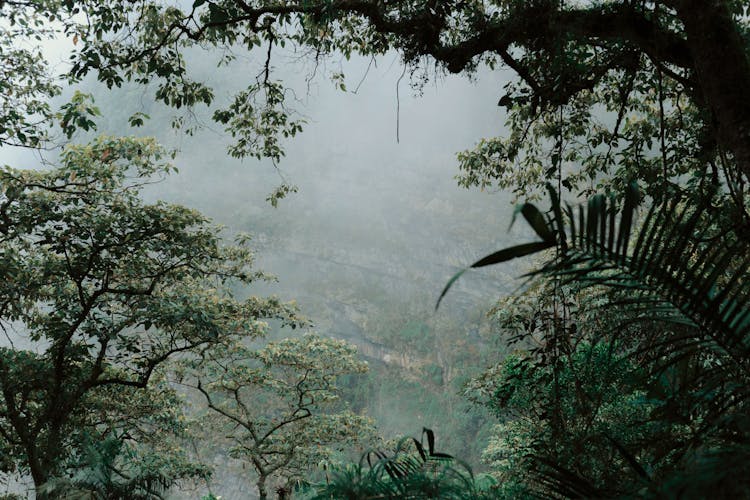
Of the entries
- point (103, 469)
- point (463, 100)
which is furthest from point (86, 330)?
point (463, 100)

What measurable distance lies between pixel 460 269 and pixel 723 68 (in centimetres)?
165

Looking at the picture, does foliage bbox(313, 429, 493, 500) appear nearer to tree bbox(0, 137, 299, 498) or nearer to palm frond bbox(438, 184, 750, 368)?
palm frond bbox(438, 184, 750, 368)

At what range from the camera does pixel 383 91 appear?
152 feet

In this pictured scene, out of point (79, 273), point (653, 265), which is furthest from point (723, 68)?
point (79, 273)

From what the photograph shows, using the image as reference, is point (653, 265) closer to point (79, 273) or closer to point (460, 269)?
point (460, 269)

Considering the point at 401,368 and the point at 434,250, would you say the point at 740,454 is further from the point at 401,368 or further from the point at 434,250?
the point at 434,250

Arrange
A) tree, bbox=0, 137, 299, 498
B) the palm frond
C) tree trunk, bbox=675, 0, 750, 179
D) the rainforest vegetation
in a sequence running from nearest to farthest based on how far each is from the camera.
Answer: the palm frond
the rainforest vegetation
tree trunk, bbox=675, 0, 750, 179
tree, bbox=0, 137, 299, 498

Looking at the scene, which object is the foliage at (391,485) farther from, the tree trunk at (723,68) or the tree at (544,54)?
the tree trunk at (723,68)

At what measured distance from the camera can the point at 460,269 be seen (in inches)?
114

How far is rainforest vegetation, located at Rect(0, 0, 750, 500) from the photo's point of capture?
3.47ft

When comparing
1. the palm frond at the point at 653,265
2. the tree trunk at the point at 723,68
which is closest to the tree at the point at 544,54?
the tree trunk at the point at 723,68

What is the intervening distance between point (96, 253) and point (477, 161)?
2.90 m

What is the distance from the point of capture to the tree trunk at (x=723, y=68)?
1.33m

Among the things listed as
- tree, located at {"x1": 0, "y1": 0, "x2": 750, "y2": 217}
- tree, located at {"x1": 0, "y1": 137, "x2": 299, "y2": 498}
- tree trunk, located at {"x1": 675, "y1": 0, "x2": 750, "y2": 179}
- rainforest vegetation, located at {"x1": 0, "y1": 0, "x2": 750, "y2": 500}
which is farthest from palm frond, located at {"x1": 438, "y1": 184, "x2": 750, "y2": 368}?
tree, located at {"x1": 0, "y1": 137, "x2": 299, "y2": 498}
